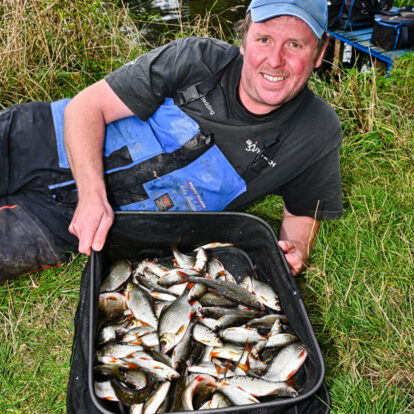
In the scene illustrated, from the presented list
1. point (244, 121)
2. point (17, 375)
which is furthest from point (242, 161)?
point (17, 375)

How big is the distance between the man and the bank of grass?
0.80 feet

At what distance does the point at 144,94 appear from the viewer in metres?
2.43

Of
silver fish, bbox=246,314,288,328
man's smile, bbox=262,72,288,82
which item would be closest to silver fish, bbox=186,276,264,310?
silver fish, bbox=246,314,288,328

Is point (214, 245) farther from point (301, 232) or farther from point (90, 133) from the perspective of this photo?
point (90, 133)

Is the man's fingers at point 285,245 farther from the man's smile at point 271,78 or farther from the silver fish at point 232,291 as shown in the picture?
the man's smile at point 271,78

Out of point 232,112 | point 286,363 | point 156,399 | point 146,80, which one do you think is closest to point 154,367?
point 156,399

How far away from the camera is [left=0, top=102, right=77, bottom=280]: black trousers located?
2.54 m

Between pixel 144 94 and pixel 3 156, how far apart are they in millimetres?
922

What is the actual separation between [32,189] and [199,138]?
3.50 feet

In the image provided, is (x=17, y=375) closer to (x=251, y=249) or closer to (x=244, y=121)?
(x=251, y=249)

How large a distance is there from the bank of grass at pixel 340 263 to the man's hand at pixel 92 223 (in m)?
0.69

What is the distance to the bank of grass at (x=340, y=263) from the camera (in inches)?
86.9

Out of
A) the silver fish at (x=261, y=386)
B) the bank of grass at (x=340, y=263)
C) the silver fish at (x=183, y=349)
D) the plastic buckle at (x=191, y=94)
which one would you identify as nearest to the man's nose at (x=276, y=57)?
the plastic buckle at (x=191, y=94)

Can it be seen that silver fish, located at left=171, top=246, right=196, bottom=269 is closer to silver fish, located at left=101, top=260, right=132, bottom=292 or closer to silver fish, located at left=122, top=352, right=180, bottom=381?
silver fish, located at left=101, top=260, right=132, bottom=292
